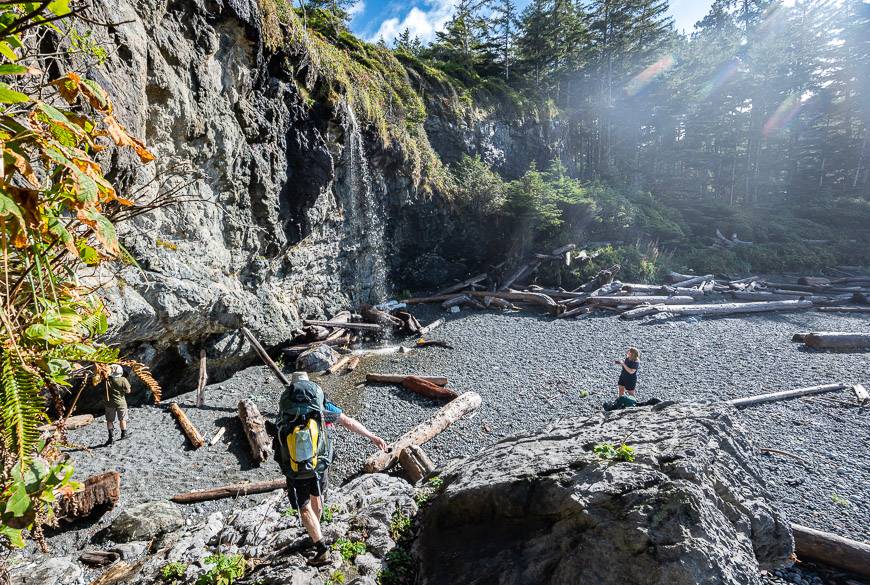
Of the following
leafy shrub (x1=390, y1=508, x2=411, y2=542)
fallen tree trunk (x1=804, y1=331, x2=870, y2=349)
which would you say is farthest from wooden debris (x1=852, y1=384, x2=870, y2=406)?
leafy shrub (x1=390, y1=508, x2=411, y2=542)

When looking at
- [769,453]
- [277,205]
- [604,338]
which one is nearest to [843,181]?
[604,338]

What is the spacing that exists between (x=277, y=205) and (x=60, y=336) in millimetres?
11213

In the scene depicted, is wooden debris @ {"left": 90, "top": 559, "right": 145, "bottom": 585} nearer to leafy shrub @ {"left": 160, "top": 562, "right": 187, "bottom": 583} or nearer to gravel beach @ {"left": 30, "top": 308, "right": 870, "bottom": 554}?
leafy shrub @ {"left": 160, "top": 562, "right": 187, "bottom": 583}

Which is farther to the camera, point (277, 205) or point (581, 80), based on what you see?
point (581, 80)

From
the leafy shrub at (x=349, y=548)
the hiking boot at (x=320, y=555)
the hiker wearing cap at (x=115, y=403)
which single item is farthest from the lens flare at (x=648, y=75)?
the hiking boot at (x=320, y=555)

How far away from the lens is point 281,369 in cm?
1114

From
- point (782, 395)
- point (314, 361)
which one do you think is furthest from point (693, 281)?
point (314, 361)

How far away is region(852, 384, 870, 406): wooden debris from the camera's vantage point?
7953mm

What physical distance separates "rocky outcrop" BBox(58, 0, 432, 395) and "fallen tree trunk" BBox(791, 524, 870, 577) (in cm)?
848

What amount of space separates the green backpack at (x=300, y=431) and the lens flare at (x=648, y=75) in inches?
1688

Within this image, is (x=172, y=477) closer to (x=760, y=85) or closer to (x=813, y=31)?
(x=760, y=85)

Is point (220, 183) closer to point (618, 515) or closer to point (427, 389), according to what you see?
point (427, 389)

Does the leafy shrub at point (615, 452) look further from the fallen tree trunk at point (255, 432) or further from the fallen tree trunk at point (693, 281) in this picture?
the fallen tree trunk at point (693, 281)

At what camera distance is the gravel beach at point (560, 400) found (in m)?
5.82
